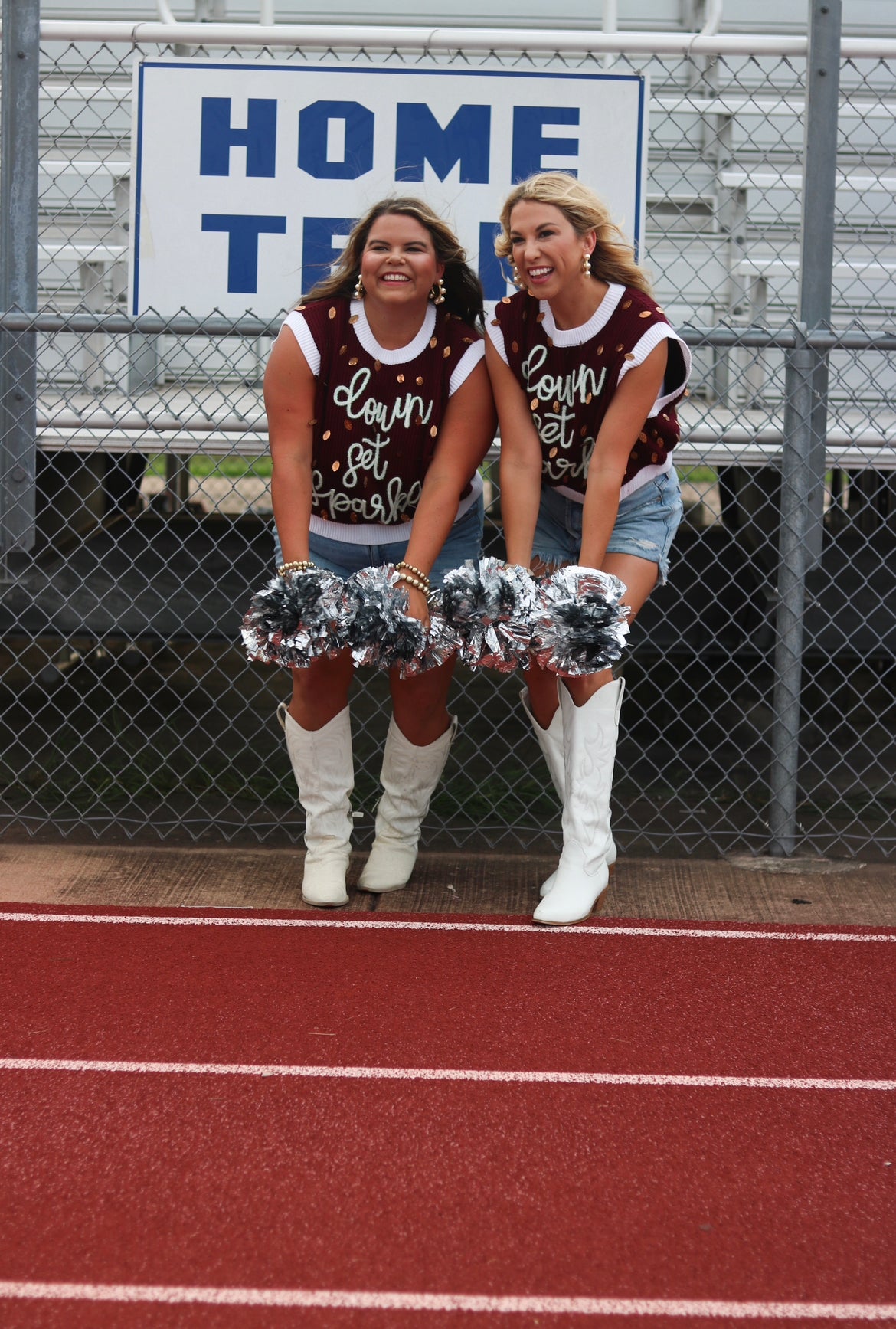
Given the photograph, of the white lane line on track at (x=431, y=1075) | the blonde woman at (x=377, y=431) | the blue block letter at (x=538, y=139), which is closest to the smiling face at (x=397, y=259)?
the blonde woman at (x=377, y=431)

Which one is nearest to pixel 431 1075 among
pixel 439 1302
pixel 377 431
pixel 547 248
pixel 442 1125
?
pixel 442 1125

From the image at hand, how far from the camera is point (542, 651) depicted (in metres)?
3.02

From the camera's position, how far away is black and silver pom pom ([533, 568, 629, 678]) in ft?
9.75

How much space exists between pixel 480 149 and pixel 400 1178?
9.80 feet

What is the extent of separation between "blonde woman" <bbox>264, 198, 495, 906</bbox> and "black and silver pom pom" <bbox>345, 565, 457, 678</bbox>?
0.05 meters

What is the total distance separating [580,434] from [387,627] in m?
0.66

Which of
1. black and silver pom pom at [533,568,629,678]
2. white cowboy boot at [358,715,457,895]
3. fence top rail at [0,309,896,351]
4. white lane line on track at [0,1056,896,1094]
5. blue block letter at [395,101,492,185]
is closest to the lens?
white lane line on track at [0,1056,896,1094]

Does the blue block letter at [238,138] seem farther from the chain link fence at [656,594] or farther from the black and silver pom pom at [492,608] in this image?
the black and silver pom pom at [492,608]

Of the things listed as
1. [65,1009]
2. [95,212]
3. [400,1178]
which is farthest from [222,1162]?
[95,212]

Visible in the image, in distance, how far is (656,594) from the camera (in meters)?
5.07

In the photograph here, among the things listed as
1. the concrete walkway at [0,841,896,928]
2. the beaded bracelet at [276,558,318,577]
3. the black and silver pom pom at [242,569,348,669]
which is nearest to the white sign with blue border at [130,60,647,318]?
the beaded bracelet at [276,558,318,577]

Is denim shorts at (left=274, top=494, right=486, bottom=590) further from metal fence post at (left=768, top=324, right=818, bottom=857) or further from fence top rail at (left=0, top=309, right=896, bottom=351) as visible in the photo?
metal fence post at (left=768, top=324, right=818, bottom=857)

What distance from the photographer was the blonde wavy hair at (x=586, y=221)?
9.88 ft

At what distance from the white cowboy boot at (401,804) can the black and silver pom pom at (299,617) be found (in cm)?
46
